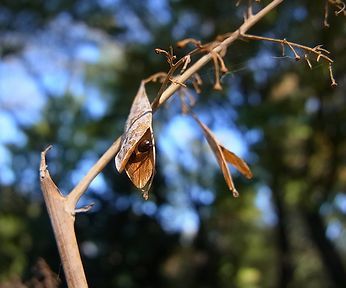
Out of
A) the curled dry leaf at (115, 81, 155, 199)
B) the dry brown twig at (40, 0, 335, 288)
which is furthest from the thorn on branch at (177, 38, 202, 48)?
the curled dry leaf at (115, 81, 155, 199)

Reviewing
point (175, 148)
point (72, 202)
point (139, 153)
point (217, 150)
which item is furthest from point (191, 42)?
point (175, 148)

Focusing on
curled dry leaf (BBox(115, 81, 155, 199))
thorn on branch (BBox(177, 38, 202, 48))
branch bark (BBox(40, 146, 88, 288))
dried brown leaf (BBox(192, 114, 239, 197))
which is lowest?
branch bark (BBox(40, 146, 88, 288))

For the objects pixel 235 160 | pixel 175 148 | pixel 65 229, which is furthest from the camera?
pixel 175 148

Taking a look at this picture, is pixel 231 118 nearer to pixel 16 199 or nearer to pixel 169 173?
pixel 169 173

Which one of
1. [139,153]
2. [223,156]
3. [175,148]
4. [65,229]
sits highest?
[175,148]

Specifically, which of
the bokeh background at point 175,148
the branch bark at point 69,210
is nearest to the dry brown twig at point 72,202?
the branch bark at point 69,210

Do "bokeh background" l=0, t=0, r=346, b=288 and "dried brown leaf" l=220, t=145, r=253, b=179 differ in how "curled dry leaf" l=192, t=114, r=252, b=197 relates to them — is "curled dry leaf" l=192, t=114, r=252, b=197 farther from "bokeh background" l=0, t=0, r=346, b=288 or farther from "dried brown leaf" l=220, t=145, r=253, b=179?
"bokeh background" l=0, t=0, r=346, b=288

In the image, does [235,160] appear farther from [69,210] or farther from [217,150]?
[69,210]
